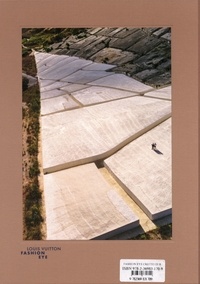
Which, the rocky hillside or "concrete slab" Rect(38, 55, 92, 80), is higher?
the rocky hillside

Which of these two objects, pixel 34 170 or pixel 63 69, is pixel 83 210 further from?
pixel 63 69

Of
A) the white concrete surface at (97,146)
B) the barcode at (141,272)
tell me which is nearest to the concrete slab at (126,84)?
the white concrete surface at (97,146)

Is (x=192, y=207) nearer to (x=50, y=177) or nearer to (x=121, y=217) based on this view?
(x=121, y=217)

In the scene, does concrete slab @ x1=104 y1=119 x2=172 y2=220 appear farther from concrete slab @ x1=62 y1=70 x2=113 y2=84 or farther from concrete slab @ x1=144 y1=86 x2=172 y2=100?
concrete slab @ x1=62 y1=70 x2=113 y2=84

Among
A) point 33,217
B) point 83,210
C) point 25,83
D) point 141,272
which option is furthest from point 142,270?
point 25,83

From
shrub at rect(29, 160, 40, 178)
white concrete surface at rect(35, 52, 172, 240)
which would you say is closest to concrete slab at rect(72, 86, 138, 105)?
white concrete surface at rect(35, 52, 172, 240)

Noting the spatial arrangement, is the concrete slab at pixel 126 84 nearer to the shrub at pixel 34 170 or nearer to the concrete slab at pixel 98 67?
the concrete slab at pixel 98 67
